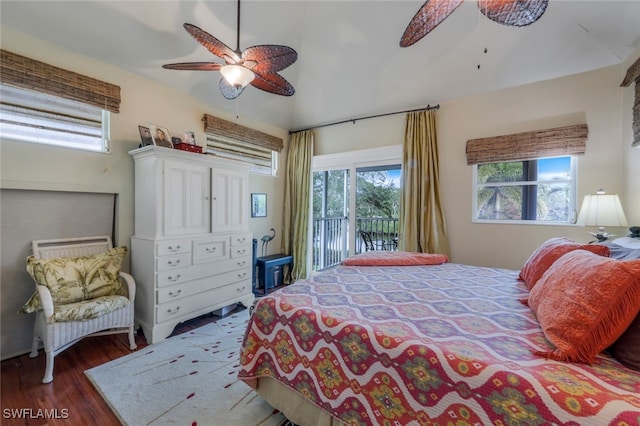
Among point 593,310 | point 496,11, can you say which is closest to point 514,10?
point 496,11

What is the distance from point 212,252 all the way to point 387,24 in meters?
3.04

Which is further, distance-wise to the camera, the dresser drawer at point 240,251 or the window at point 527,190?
the dresser drawer at point 240,251

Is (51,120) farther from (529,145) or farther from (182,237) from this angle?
(529,145)

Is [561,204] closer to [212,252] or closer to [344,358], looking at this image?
[344,358]

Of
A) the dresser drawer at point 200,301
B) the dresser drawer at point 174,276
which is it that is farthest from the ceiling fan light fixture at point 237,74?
the dresser drawer at point 200,301

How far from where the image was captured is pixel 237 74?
75.4 inches

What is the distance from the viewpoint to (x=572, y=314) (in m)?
0.99

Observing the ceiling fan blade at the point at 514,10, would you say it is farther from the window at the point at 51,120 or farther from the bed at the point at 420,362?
the window at the point at 51,120

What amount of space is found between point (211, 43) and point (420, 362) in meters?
2.18

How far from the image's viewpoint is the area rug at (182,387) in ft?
4.96

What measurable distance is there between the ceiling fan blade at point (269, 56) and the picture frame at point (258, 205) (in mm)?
2167

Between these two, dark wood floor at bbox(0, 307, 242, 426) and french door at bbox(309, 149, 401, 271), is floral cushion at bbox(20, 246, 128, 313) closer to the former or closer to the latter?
dark wood floor at bbox(0, 307, 242, 426)

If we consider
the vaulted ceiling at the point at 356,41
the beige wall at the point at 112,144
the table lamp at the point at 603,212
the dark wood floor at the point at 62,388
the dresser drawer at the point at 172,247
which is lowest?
the dark wood floor at the point at 62,388

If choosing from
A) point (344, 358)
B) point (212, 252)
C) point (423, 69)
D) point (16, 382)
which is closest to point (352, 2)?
point (423, 69)
